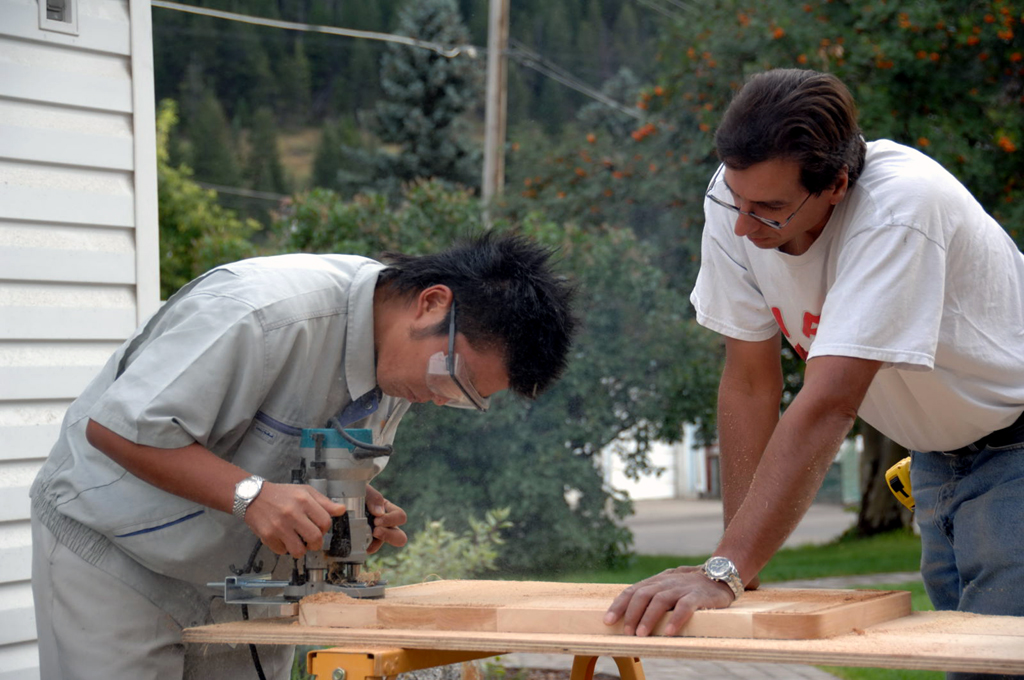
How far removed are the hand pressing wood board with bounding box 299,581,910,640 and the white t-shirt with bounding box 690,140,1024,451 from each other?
0.42 meters

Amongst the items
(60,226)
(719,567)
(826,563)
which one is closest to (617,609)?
(719,567)

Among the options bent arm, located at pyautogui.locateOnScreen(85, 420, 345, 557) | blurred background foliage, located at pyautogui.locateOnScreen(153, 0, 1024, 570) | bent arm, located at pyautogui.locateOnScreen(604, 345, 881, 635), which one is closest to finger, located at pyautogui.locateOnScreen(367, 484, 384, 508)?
bent arm, located at pyautogui.locateOnScreen(85, 420, 345, 557)

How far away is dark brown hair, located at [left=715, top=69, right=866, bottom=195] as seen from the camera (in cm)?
198

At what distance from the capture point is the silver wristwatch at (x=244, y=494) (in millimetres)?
1925

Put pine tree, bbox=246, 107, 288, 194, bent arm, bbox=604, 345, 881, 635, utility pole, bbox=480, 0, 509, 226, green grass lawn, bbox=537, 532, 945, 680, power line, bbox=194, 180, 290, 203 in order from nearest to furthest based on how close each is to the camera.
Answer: bent arm, bbox=604, 345, 881, 635
green grass lawn, bbox=537, 532, 945, 680
utility pole, bbox=480, 0, 509, 226
power line, bbox=194, 180, 290, 203
pine tree, bbox=246, 107, 288, 194

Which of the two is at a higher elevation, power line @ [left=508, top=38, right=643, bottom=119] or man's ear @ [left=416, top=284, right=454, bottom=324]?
power line @ [left=508, top=38, right=643, bottom=119]

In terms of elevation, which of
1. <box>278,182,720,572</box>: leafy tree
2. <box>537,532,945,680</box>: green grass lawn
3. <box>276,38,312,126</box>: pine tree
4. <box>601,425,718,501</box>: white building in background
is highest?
<box>276,38,312,126</box>: pine tree

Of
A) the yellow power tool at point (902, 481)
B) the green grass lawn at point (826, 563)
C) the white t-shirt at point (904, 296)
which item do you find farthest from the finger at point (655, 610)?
the green grass lawn at point (826, 563)

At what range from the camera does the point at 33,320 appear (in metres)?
3.51

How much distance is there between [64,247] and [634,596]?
2.65 meters

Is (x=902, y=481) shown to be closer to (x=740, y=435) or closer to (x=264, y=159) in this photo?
(x=740, y=435)

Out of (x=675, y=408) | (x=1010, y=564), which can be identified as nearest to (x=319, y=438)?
(x=1010, y=564)

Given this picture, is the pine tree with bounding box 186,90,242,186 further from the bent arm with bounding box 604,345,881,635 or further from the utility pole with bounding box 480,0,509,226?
the bent arm with bounding box 604,345,881,635

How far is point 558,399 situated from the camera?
8438mm
